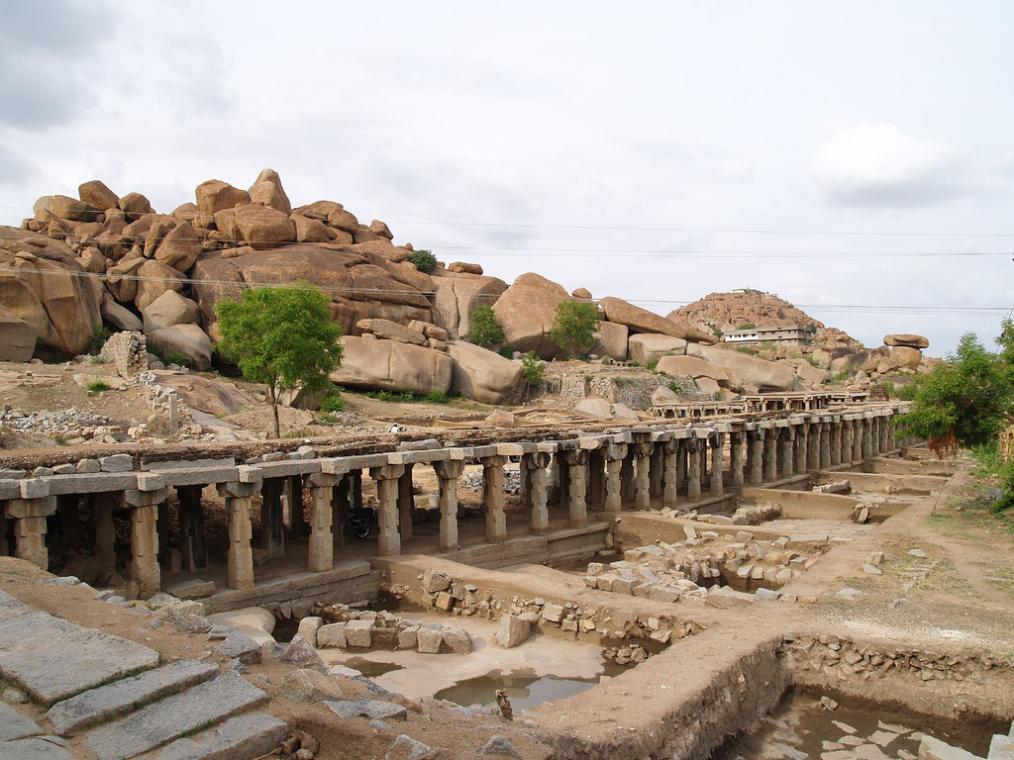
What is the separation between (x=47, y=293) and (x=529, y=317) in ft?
98.6

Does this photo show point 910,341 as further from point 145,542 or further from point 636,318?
point 145,542

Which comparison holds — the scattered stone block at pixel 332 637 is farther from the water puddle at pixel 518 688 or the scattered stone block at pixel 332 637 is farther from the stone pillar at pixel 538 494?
the stone pillar at pixel 538 494

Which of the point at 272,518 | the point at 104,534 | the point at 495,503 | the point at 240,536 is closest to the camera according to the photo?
the point at 104,534

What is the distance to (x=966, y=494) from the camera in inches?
911

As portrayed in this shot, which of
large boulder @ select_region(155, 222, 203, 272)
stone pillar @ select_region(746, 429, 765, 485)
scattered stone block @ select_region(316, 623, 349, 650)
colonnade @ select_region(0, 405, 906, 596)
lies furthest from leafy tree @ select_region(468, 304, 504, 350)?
scattered stone block @ select_region(316, 623, 349, 650)

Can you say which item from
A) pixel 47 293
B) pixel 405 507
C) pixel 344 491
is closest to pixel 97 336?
pixel 47 293

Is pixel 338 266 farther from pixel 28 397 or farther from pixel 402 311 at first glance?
pixel 28 397

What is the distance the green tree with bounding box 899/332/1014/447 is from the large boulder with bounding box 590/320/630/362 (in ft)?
126

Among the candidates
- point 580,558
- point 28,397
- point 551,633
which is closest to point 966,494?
point 580,558

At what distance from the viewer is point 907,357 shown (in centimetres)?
7850

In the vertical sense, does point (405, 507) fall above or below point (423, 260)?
below

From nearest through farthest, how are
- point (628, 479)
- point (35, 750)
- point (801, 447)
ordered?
point (35, 750), point (628, 479), point (801, 447)

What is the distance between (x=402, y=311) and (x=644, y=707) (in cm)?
4036

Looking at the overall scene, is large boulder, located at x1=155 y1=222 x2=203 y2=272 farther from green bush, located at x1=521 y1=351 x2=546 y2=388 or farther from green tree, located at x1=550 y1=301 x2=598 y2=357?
Result: green tree, located at x1=550 y1=301 x2=598 y2=357
